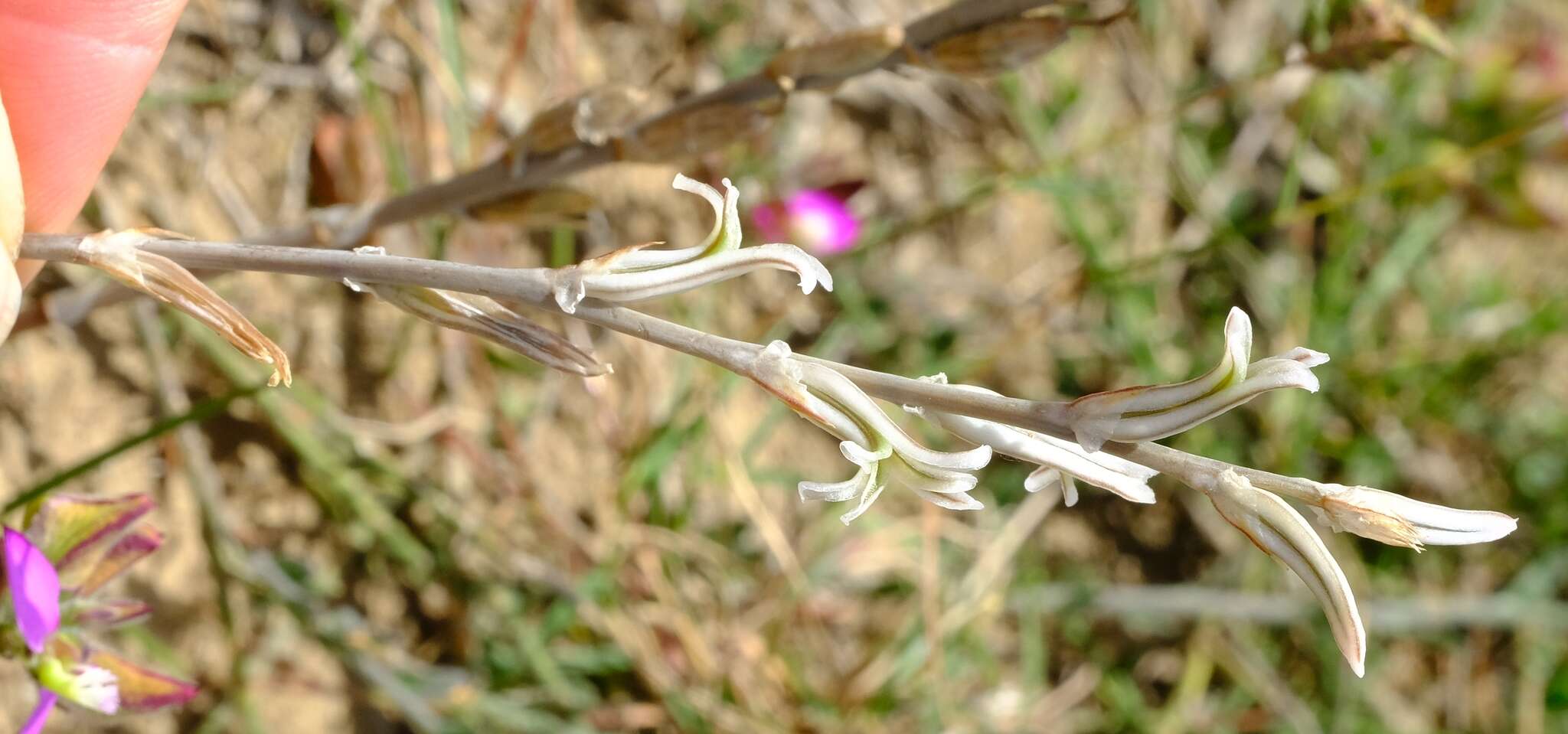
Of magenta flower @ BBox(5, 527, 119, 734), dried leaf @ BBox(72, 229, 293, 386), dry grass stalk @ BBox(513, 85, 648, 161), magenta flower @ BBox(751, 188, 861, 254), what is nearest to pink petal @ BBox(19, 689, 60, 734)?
magenta flower @ BBox(5, 527, 119, 734)

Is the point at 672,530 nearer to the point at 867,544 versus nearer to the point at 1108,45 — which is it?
the point at 867,544

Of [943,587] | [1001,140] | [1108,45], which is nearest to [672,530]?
[943,587]

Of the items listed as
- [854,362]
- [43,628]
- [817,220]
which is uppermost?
[43,628]

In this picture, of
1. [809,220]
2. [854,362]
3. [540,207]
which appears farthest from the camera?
[854,362]

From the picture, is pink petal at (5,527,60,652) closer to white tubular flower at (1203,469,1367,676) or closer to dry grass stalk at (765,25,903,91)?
dry grass stalk at (765,25,903,91)

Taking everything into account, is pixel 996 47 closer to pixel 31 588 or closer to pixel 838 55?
pixel 838 55

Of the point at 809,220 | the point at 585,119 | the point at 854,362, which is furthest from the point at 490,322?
the point at 854,362

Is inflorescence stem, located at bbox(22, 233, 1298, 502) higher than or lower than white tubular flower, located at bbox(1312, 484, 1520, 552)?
higher

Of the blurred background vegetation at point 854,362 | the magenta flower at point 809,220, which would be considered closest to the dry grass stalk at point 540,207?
the blurred background vegetation at point 854,362
